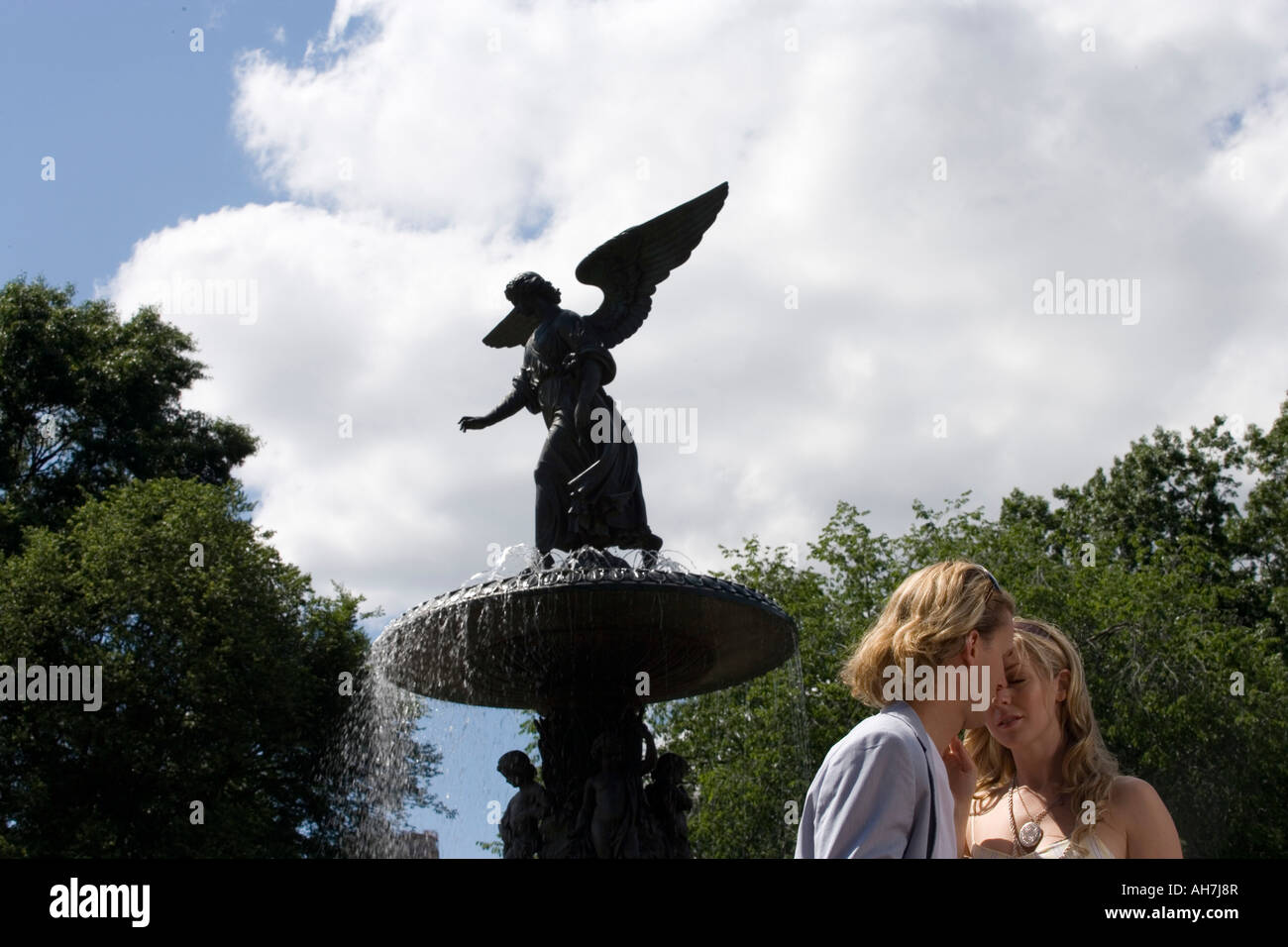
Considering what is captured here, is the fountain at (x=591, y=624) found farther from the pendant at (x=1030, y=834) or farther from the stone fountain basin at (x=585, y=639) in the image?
the pendant at (x=1030, y=834)

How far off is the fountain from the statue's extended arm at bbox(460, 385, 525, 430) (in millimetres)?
11

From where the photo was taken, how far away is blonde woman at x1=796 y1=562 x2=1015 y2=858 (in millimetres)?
2488

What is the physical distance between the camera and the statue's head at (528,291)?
403 inches

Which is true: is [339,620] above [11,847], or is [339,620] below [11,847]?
above

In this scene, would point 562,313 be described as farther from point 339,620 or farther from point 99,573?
point 339,620

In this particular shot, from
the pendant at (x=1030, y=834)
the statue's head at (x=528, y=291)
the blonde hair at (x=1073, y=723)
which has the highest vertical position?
the statue's head at (x=528, y=291)

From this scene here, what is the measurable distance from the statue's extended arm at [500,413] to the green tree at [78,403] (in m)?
16.9

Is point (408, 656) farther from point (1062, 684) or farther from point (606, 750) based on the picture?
point (1062, 684)

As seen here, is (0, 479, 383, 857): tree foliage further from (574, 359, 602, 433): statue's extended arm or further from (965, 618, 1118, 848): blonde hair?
(965, 618, 1118, 848): blonde hair

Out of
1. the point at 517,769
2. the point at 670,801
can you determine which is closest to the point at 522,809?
the point at 517,769

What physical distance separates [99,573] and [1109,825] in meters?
21.6

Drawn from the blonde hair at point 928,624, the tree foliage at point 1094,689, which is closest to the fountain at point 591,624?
the blonde hair at point 928,624
